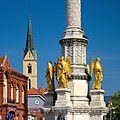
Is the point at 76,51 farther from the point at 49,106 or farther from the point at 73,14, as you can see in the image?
the point at 49,106

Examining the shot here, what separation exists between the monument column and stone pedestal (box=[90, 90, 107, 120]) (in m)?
0.49

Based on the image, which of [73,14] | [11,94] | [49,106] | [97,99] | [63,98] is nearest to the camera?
[63,98]

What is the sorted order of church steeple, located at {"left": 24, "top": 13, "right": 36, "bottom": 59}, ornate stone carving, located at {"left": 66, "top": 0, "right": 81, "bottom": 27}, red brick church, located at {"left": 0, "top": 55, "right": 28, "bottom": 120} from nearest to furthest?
ornate stone carving, located at {"left": 66, "top": 0, "right": 81, "bottom": 27}
red brick church, located at {"left": 0, "top": 55, "right": 28, "bottom": 120}
church steeple, located at {"left": 24, "top": 13, "right": 36, "bottom": 59}

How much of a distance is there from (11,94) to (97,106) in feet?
86.5

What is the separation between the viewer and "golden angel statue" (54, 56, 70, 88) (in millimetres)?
28578

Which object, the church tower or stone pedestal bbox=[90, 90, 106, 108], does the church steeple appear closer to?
the church tower

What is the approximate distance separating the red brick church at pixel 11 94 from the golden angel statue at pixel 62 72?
61.7ft

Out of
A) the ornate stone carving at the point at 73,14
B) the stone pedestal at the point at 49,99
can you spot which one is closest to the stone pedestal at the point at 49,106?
the stone pedestal at the point at 49,99

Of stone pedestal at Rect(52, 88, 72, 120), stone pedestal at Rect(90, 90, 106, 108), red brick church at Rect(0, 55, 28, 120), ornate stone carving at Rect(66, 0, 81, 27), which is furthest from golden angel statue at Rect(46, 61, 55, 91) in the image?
red brick church at Rect(0, 55, 28, 120)

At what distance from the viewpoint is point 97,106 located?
95.8ft

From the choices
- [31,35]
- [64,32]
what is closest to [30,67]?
[31,35]

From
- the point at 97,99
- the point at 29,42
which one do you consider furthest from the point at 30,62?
the point at 97,99

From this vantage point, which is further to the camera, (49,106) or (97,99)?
(49,106)

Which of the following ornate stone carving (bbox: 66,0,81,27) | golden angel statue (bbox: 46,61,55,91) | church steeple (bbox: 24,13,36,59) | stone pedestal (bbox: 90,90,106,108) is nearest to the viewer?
stone pedestal (bbox: 90,90,106,108)
